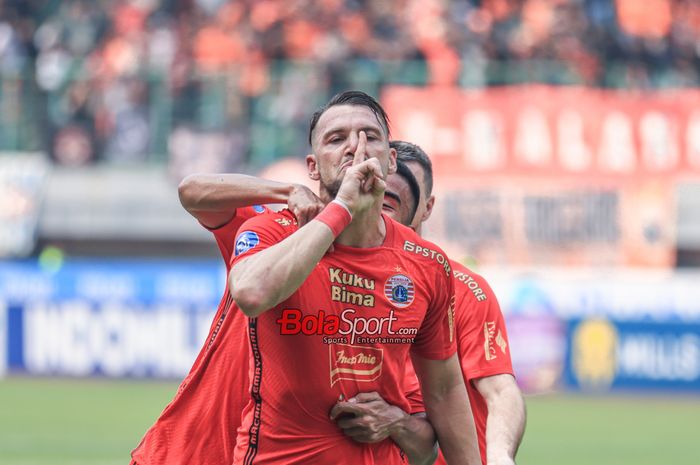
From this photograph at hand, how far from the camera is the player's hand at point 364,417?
4461mm

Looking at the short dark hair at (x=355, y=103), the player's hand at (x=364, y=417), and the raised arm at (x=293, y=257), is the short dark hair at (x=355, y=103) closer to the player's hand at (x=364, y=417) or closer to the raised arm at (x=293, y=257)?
the raised arm at (x=293, y=257)

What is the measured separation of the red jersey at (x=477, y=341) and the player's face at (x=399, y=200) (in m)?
0.34

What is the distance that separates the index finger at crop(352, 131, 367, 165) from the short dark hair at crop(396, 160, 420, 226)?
121 centimetres

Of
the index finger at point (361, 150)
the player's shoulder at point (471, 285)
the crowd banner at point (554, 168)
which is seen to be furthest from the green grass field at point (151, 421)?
the index finger at point (361, 150)

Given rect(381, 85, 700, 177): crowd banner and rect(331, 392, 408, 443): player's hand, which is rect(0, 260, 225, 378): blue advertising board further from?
rect(331, 392, 408, 443): player's hand

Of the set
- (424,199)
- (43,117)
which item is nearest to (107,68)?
(43,117)

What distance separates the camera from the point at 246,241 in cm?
435

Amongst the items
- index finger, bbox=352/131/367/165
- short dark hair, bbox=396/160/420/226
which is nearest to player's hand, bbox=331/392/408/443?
index finger, bbox=352/131/367/165

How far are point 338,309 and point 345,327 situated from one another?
0.22 ft

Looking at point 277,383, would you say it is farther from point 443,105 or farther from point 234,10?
point 234,10

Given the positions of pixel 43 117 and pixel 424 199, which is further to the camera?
pixel 43 117

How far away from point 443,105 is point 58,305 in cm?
628

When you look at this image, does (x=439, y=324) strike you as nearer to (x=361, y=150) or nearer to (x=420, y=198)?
(x=361, y=150)

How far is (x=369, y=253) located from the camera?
178 inches
